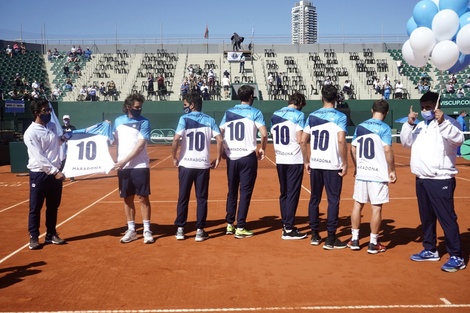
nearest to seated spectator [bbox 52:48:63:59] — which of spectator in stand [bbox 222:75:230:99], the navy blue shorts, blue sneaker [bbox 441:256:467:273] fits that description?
spectator in stand [bbox 222:75:230:99]

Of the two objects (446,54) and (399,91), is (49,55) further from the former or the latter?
(446,54)

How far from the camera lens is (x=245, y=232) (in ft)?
26.7

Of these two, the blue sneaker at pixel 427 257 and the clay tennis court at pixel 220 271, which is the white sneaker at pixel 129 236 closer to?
the clay tennis court at pixel 220 271

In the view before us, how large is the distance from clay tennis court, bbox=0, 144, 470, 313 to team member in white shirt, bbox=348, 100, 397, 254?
0.59 m

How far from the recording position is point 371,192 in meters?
6.89

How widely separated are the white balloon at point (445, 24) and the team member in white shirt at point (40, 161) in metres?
6.47

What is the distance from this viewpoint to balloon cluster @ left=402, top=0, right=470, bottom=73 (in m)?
7.71

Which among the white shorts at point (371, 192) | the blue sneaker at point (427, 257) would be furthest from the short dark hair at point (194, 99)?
the blue sneaker at point (427, 257)

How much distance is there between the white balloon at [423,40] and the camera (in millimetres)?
7957

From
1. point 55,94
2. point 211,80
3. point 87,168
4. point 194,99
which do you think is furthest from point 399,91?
point 87,168

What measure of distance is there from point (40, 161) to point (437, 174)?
227 inches

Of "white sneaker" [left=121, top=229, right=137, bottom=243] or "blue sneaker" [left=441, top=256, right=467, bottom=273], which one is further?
"white sneaker" [left=121, top=229, right=137, bottom=243]

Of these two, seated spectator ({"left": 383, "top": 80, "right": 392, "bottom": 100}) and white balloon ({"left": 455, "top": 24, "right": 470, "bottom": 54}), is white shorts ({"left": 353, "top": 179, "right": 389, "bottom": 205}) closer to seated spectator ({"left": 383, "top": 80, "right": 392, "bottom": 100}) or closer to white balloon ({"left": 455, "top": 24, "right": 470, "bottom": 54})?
white balloon ({"left": 455, "top": 24, "right": 470, "bottom": 54})

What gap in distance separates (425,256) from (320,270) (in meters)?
1.57
